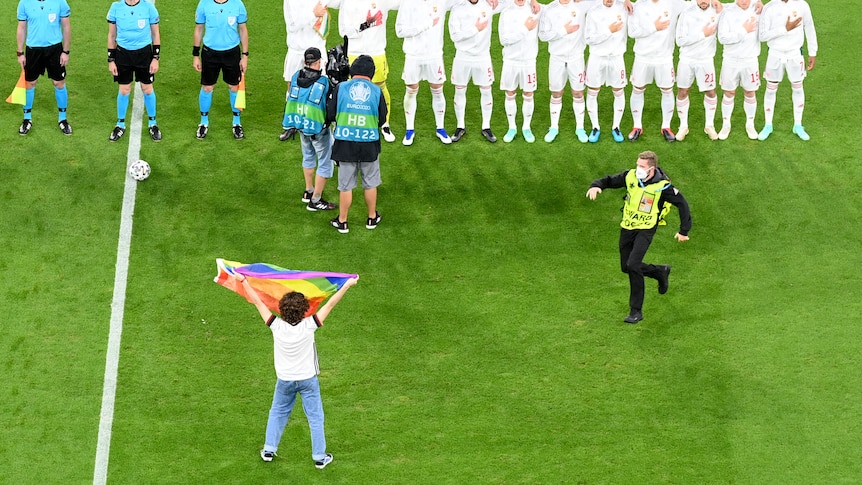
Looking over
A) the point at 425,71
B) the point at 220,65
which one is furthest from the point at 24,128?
the point at 425,71

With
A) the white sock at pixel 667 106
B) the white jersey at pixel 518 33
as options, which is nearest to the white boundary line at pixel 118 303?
the white jersey at pixel 518 33

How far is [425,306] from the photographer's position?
16.0m

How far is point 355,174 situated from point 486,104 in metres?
3.12

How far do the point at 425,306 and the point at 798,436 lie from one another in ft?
14.7

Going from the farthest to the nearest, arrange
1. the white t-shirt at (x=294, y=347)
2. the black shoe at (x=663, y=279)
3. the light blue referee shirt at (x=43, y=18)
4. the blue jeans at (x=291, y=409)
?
the light blue referee shirt at (x=43, y=18)
the black shoe at (x=663, y=279)
the blue jeans at (x=291, y=409)
the white t-shirt at (x=294, y=347)

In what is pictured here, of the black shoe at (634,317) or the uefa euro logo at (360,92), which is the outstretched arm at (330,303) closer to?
Result: the uefa euro logo at (360,92)

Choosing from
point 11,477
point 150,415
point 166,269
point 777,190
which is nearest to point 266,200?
point 166,269

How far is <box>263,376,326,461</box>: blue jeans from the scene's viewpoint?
1309 cm

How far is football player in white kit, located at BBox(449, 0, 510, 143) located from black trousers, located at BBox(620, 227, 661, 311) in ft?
13.5

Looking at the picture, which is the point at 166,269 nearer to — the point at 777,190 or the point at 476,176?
the point at 476,176

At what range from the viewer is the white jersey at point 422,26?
18.7 metres

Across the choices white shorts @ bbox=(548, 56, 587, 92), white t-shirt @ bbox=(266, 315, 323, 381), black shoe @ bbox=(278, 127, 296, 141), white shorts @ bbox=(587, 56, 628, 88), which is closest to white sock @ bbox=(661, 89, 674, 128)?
white shorts @ bbox=(587, 56, 628, 88)

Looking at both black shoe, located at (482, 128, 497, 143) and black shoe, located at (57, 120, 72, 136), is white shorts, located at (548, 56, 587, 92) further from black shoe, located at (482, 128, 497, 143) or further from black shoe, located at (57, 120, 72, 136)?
black shoe, located at (57, 120, 72, 136)

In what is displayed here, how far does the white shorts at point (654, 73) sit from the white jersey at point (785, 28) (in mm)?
1387
